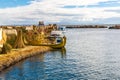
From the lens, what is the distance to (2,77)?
38969 mm

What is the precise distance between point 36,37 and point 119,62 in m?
30.9

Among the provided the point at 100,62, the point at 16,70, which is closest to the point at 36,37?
the point at 100,62

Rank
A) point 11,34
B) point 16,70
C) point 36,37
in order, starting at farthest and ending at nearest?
1. point 36,37
2. point 11,34
3. point 16,70

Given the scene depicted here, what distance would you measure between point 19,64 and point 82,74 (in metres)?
12.6

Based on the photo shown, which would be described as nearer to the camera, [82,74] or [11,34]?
[82,74]

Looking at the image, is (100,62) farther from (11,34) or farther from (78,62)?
(11,34)

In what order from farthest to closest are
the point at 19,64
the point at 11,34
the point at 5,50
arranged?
the point at 11,34 < the point at 5,50 < the point at 19,64

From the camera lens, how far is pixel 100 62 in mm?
51656

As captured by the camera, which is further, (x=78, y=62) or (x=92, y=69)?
(x=78, y=62)

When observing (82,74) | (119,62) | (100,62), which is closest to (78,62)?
(100,62)

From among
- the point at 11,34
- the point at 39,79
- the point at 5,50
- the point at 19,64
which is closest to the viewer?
the point at 39,79

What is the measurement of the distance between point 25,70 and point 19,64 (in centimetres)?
489

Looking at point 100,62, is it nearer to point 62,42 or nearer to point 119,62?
point 119,62

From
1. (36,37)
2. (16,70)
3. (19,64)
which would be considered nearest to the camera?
(16,70)
